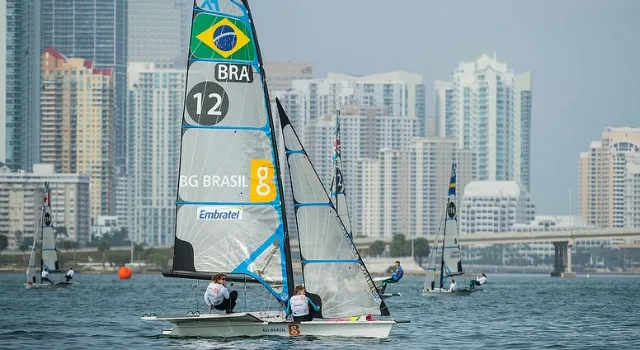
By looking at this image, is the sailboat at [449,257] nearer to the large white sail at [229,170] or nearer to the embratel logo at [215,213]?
the large white sail at [229,170]

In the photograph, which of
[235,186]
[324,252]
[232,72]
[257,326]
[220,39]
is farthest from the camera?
[324,252]

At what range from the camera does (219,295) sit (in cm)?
4019

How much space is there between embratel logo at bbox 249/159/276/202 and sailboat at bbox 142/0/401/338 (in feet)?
0.09

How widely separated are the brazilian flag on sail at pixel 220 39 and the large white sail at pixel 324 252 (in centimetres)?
177

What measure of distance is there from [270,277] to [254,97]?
4.68 metres

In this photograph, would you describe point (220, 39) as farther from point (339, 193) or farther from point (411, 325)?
point (339, 193)

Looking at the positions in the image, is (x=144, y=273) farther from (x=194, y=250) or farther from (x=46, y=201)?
(x=194, y=250)

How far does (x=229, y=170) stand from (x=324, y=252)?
335cm

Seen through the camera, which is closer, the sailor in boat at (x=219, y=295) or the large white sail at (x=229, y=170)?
the sailor in boat at (x=219, y=295)

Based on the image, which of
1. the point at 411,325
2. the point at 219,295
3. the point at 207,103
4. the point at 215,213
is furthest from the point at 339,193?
the point at 219,295

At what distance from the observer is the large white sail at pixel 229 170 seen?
40844mm

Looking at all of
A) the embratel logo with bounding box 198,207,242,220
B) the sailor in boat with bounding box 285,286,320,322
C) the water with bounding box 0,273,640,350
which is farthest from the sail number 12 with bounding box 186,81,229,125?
the water with bounding box 0,273,640,350

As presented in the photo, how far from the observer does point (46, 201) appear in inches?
3829

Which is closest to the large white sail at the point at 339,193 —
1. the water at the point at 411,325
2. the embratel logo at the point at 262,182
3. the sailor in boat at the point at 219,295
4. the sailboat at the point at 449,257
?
the water at the point at 411,325
